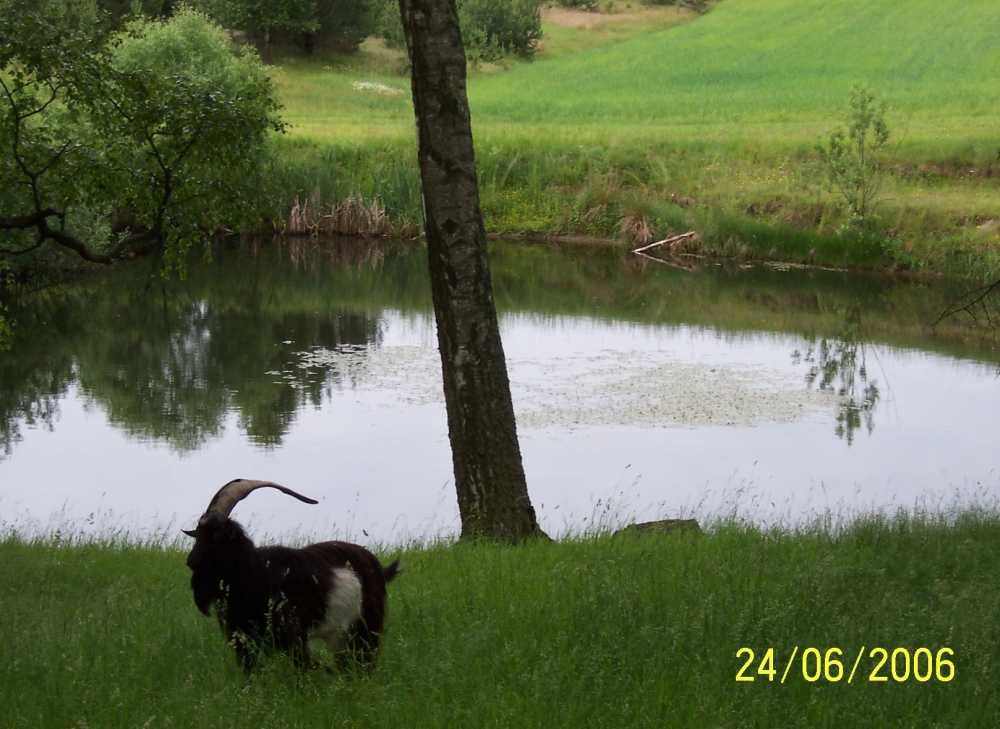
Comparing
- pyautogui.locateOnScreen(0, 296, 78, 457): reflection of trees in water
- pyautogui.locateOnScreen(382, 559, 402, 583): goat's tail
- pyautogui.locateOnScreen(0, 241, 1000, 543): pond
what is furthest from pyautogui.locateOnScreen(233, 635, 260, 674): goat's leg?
pyautogui.locateOnScreen(0, 296, 78, 457): reflection of trees in water

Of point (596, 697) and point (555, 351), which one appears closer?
point (596, 697)

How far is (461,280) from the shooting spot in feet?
31.7

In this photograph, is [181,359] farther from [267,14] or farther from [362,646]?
[267,14]

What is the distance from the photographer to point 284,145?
42.4m

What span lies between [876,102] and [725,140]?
34.5 feet

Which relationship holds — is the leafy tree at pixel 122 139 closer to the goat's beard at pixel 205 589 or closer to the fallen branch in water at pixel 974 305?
the goat's beard at pixel 205 589

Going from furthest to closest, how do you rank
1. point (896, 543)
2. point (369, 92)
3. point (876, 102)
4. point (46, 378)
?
point (369, 92) → point (876, 102) → point (46, 378) → point (896, 543)

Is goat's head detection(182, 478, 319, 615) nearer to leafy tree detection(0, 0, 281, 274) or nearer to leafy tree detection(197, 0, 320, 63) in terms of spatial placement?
leafy tree detection(0, 0, 281, 274)

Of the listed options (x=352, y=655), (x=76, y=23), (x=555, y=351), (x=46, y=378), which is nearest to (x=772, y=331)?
(x=555, y=351)

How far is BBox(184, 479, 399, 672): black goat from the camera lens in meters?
5.73

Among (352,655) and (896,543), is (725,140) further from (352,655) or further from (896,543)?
(352,655)

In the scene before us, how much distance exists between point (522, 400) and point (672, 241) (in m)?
16.3

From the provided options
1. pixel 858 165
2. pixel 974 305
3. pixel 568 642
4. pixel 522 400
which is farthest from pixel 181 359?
pixel 568 642

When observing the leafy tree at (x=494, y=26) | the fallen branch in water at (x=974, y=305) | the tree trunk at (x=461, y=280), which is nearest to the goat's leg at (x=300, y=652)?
the tree trunk at (x=461, y=280)
